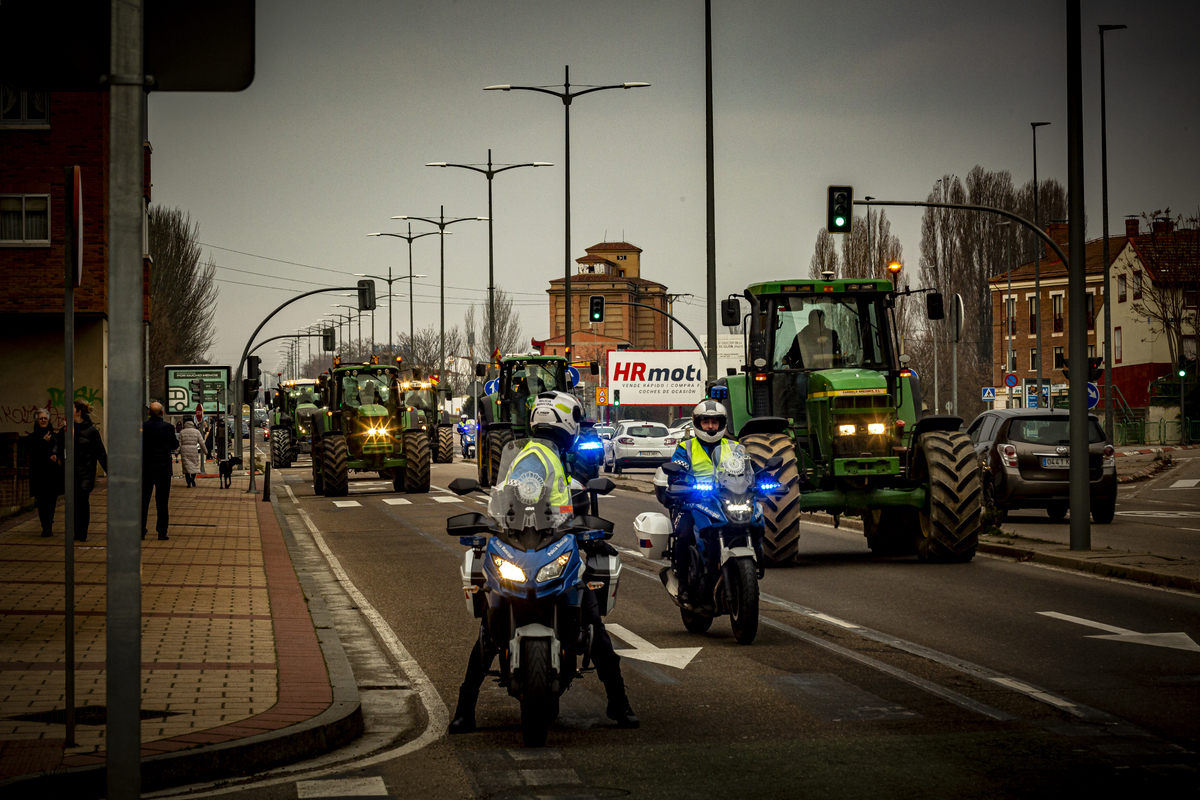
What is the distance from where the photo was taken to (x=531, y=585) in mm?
7289

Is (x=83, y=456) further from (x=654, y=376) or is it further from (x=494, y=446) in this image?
(x=654, y=376)

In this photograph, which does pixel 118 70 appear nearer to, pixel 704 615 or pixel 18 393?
pixel 704 615

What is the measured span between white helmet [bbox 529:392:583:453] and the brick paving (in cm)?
202

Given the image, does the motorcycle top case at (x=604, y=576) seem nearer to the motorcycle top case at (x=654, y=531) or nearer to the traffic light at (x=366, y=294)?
the motorcycle top case at (x=654, y=531)

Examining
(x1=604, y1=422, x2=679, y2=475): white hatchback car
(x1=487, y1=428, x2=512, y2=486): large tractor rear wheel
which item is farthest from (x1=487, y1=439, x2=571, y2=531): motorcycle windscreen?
(x1=604, y1=422, x2=679, y2=475): white hatchback car

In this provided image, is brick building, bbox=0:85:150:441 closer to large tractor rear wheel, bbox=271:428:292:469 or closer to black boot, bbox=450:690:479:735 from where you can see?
large tractor rear wheel, bbox=271:428:292:469

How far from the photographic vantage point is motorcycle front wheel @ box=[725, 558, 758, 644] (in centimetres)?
1038

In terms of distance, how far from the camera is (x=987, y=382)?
276 feet

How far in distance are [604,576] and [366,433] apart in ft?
91.5

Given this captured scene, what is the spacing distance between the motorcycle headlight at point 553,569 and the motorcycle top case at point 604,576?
51cm

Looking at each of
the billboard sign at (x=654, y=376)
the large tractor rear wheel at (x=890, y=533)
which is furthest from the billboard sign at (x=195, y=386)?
Answer: the large tractor rear wheel at (x=890, y=533)

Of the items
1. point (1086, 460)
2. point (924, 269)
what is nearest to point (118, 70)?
point (1086, 460)

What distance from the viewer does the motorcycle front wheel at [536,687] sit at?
7.17 m

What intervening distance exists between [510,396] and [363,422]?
16.7 ft
